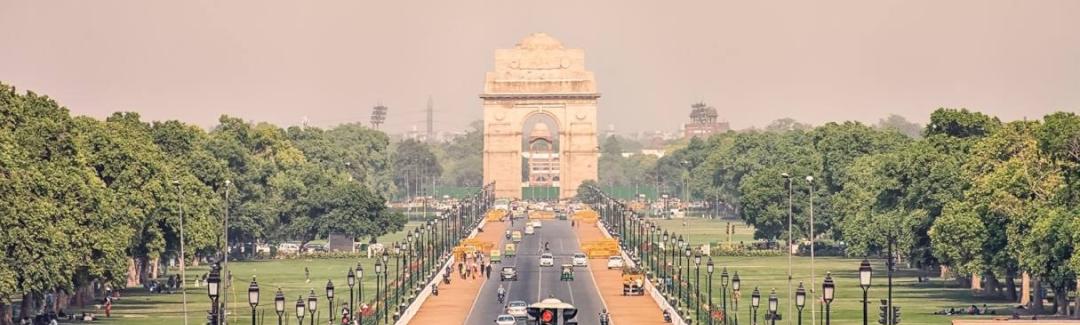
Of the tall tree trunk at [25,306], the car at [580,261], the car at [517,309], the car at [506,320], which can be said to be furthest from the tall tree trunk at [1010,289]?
the tall tree trunk at [25,306]

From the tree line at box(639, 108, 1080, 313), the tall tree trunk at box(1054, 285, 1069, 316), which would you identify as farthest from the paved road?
the tall tree trunk at box(1054, 285, 1069, 316)

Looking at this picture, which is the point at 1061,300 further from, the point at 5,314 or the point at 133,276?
the point at 133,276

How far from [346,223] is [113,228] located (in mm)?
61695

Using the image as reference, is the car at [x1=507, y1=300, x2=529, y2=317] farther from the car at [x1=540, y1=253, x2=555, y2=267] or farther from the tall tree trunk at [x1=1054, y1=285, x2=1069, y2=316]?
the car at [x1=540, y1=253, x2=555, y2=267]

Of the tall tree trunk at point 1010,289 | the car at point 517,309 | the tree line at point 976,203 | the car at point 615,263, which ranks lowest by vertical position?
the car at point 517,309

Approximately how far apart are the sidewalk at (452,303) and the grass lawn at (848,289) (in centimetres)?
1018

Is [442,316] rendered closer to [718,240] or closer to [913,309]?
[913,309]

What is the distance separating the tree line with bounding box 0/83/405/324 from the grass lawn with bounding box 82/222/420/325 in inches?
71.3

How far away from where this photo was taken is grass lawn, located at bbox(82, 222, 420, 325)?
95.0 metres

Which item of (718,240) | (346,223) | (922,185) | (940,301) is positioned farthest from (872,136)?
(940,301)

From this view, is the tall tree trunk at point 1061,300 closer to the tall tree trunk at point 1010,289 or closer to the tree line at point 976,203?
the tree line at point 976,203

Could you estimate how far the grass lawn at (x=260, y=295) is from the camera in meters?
95.0

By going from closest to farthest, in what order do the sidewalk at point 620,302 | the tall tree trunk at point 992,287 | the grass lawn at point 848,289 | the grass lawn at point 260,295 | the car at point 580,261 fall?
the grass lawn at point 260,295 → the grass lawn at point 848,289 → the sidewalk at point 620,302 → the tall tree trunk at point 992,287 → the car at point 580,261

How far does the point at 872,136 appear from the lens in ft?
536
